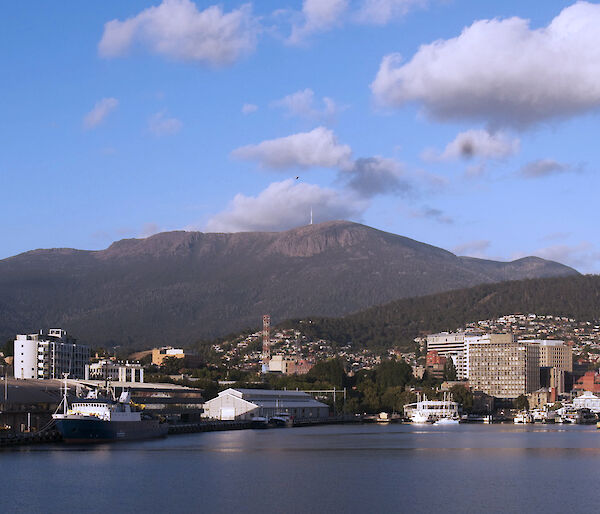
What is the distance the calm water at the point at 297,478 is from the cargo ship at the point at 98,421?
3.14 metres

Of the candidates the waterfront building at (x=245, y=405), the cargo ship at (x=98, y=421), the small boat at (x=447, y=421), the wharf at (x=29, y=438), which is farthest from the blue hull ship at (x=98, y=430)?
the small boat at (x=447, y=421)

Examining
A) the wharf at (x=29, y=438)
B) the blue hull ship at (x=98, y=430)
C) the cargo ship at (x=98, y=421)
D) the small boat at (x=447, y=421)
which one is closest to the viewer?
the wharf at (x=29, y=438)

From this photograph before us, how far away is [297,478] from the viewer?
7300 cm

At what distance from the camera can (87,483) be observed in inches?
2692

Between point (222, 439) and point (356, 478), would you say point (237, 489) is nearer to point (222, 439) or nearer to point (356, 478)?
point (356, 478)

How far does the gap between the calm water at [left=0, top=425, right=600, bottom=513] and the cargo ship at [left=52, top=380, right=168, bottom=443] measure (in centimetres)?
314

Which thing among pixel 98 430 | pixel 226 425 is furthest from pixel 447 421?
pixel 98 430

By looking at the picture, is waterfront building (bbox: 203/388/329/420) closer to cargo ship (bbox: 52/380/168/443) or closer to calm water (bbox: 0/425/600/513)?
cargo ship (bbox: 52/380/168/443)

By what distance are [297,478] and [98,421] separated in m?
36.3

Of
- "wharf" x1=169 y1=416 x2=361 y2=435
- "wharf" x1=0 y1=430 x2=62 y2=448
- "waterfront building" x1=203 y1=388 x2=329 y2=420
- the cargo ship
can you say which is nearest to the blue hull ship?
the cargo ship

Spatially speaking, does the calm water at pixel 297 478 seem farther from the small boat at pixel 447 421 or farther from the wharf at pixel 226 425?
the small boat at pixel 447 421

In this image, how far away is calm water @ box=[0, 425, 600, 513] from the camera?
2379 inches

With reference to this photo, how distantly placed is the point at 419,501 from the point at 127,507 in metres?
17.0

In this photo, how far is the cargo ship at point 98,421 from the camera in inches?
4011
